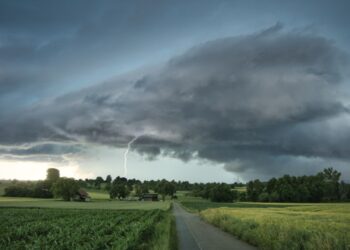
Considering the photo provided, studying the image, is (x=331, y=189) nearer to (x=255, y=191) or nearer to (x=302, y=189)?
(x=302, y=189)

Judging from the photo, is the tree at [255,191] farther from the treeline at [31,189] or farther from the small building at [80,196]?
the treeline at [31,189]

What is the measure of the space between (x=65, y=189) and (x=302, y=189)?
306ft

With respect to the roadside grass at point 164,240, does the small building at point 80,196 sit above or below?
above

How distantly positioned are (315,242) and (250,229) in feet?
42.5

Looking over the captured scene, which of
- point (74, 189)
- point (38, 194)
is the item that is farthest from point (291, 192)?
point (38, 194)

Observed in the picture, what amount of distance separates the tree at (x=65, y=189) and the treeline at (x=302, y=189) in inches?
3096

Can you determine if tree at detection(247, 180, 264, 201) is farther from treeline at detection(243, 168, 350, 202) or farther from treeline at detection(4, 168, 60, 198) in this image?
treeline at detection(4, 168, 60, 198)

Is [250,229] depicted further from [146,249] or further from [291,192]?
[291,192]

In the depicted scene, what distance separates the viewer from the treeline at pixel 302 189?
162625 mm

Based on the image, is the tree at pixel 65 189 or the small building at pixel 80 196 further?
the small building at pixel 80 196

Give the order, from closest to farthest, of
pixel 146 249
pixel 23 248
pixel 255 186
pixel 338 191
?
pixel 23 248 < pixel 146 249 < pixel 338 191 < pixel 255 186

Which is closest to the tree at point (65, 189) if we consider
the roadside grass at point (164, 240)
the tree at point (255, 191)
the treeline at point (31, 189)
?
the treeline at point (31, 189)

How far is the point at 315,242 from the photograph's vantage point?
19922mm

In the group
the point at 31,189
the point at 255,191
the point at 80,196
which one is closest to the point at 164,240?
the point at 80,196
